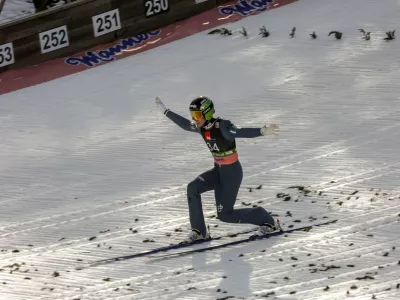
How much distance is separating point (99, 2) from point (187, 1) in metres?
1.57

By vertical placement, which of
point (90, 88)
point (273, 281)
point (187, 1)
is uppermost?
point (187, 1)

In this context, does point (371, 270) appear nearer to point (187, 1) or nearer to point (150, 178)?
point (150, 178)

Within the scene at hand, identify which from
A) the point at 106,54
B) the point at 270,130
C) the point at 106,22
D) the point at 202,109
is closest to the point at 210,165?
the point at 202,109

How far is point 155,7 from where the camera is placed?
16.7 metres

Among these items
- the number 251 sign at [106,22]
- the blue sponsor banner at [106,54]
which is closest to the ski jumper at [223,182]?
the blue sponsor banner at [106,54]

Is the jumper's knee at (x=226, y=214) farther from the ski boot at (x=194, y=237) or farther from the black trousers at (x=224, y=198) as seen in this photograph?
the ski boot at (x=194, y=237)

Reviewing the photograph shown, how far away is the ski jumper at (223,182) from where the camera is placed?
33.7 feet

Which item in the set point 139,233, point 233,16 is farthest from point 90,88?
point 139,233

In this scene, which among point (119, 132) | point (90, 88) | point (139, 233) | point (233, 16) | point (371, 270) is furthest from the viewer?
point (233, 16)

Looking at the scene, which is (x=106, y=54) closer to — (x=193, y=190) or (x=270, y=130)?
(x=193, y=190)

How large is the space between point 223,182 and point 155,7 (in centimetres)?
691

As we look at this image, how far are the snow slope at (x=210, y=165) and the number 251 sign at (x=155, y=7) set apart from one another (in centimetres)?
76

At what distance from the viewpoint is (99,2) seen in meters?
16.2

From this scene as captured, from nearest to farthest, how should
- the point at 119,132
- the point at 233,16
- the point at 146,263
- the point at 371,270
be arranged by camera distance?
the point at 371,270
the point at 146,263
the point at 119,132
the point at 233,16
